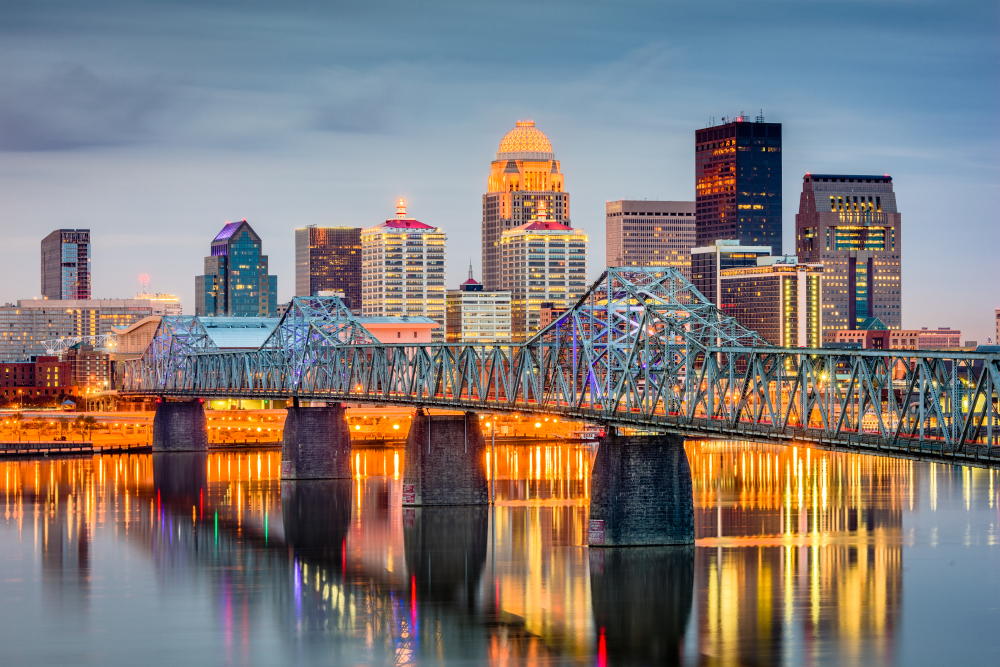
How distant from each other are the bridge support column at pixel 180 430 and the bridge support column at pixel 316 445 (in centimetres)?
4312

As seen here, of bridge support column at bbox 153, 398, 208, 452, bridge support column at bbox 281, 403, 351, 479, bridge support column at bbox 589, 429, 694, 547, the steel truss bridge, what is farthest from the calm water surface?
bridge support column at bbox 153, 398, 208, 452

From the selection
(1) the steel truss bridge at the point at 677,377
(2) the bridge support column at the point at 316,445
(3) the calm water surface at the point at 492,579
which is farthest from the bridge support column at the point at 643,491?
(2) the bridge support column at the point at 316,445

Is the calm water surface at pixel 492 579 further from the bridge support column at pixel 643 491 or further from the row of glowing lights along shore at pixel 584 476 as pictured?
the bridge support column at pixel 643 491

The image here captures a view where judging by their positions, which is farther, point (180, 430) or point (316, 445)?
point (180, 430)

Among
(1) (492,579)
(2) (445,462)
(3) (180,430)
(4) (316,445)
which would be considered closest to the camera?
(1) (492,579)

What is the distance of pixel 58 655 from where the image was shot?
66000 mm

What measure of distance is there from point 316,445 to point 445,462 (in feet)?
92.8

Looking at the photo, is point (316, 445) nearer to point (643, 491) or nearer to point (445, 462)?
point (445, 462)

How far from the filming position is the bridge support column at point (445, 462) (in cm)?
11062

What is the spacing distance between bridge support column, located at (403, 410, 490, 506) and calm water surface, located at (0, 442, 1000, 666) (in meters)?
1.94

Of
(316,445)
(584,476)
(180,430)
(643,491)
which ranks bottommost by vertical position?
(584,476)

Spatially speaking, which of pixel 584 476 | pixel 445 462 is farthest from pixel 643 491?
pixel 584 476

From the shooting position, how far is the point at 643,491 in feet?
281

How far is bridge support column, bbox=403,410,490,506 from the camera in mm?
110625
